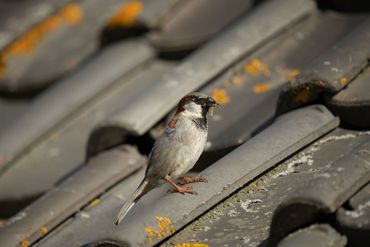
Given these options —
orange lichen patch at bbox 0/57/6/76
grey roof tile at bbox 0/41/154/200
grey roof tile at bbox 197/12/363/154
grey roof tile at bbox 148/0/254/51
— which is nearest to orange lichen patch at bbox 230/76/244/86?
grey roof tile at bbox 197/12/363/154

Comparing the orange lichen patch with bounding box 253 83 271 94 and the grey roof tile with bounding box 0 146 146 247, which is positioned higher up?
the grey roof tile with bounding box 0 146 146 247

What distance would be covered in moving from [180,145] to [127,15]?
1.49m

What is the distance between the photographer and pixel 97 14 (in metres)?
4.86

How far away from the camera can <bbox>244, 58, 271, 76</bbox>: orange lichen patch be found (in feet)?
12.0

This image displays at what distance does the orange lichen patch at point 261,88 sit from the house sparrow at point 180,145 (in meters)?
0.40

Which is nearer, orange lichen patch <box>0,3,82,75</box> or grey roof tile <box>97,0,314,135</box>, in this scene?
grey roof tile <box>97,0,314,135</box>

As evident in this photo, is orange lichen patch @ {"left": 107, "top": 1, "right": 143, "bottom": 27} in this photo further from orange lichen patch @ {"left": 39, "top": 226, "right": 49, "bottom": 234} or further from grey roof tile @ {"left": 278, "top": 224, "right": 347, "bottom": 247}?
grey roof tile @ {"left": 278, "top": 224, "right": 347, "bottom": 247}

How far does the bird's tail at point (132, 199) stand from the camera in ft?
9.66

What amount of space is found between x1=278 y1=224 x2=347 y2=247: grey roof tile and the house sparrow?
3.24 feet

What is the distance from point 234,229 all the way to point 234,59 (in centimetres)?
130

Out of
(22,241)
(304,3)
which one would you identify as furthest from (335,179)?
(304,3)

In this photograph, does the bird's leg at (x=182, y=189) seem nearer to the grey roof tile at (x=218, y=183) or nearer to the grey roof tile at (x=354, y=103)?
the grey roof tile at (x=218, y=183)

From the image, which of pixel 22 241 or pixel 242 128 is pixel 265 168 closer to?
pixel 242 128

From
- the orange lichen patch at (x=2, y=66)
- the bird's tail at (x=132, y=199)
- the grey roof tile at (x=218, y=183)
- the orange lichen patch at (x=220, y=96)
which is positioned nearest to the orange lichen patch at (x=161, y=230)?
the grey roof tile at (x=218, y=183)
